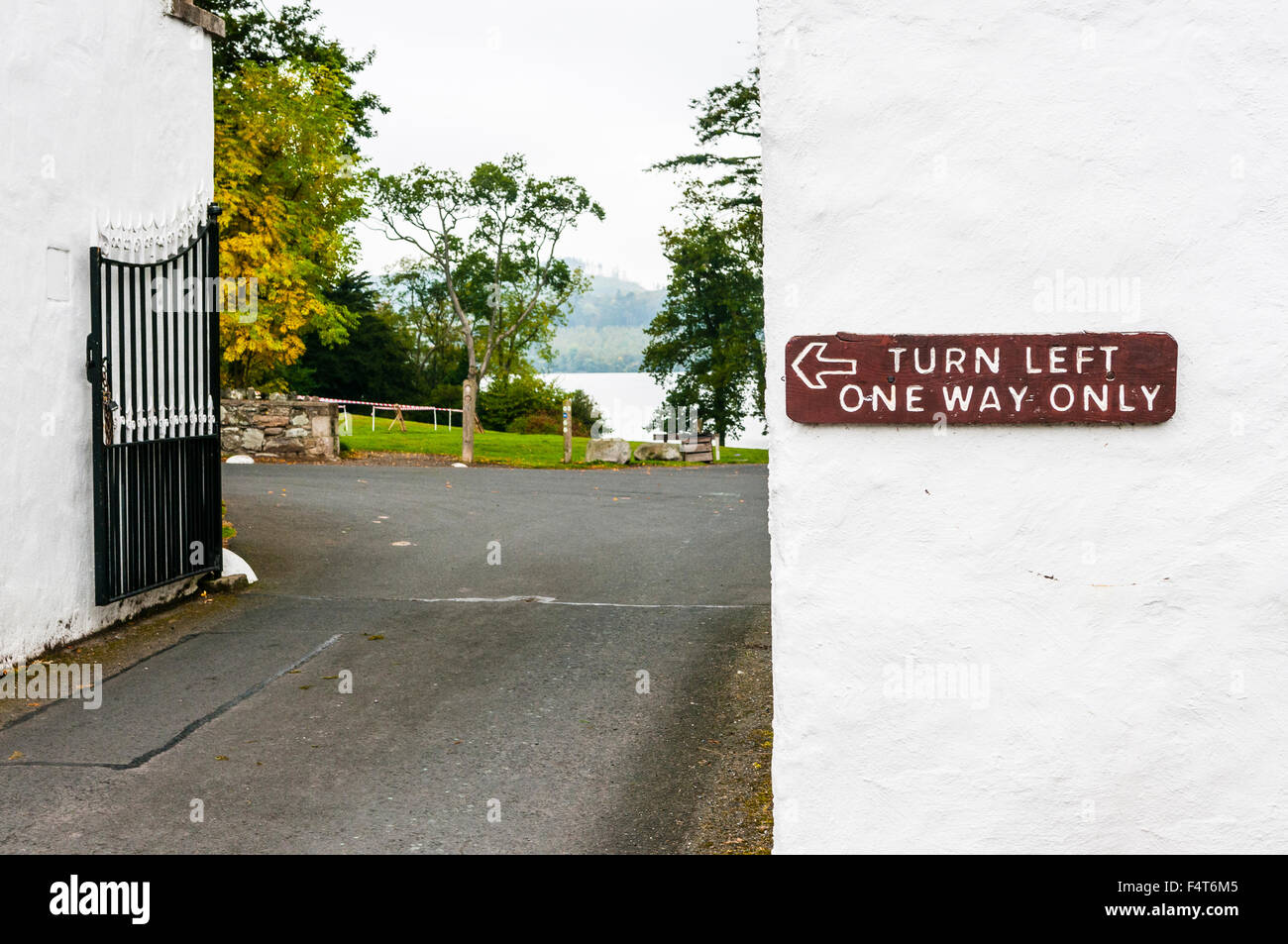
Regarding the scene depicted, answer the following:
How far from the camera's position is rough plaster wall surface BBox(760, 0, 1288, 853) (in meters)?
3.33

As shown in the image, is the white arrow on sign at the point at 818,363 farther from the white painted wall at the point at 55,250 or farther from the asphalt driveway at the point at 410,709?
the white painted wall at the point at 55,250

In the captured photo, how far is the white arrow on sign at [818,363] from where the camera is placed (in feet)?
11.1

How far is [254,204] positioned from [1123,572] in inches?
844

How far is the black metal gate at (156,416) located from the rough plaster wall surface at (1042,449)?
556 centimetres

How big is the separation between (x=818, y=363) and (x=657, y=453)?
21435 mm

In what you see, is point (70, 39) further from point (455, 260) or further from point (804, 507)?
point (455, 260)

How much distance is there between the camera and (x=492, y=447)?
2661 cm

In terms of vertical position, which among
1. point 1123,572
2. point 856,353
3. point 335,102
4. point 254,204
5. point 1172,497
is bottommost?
point 1123,572

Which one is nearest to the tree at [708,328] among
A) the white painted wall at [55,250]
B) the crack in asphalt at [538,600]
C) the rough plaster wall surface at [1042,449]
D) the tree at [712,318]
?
the tree at [712,318]

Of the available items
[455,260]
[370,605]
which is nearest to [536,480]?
[370,605]

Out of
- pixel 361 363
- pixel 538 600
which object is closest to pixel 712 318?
pixel 361 363

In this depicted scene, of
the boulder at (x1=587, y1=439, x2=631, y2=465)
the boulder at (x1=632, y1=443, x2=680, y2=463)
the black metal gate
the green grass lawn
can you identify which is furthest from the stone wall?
the black metal gate

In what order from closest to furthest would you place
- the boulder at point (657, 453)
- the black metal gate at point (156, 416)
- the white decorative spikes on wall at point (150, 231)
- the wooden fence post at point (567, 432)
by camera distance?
the black metal gate at point (156, 416) → the white decorative spikes on wall at point (150, 231) → the wooden fence post at point (567, 432) → the boulder at point (657, 453)

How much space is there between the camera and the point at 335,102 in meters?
25.1
